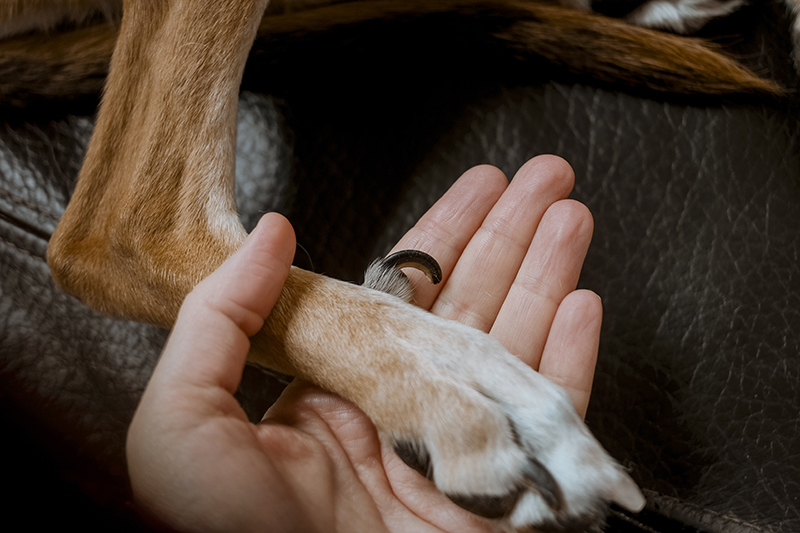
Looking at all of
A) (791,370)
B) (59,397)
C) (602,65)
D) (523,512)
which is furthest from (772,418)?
(59,397)

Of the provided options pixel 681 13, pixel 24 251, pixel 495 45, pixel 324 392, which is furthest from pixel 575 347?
pixel 24 251

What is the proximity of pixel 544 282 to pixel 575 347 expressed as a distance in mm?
124

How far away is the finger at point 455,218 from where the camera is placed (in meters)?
0.88

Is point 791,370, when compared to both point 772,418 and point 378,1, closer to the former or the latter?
point 772,418

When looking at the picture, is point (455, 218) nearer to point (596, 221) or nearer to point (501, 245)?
point (501, 245)

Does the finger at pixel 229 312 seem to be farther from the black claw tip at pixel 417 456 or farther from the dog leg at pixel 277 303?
the black claw tip at pixel 417 456


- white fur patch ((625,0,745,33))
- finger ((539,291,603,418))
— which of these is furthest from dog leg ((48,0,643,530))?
white fur patch ((625,0,745,33))

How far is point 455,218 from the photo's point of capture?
2.94 ft

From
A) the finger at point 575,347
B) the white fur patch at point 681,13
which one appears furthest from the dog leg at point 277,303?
the white fur patch at point 681,13

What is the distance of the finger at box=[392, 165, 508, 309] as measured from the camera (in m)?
0.88

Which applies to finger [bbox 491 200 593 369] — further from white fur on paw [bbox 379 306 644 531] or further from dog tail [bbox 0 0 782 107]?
dog tail [bbox 0 0 782 107]

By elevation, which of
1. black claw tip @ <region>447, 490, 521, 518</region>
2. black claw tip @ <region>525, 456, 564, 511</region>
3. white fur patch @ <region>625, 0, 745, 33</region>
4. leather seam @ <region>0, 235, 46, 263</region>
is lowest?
black claw tip @ <region>447, 490, 521, 518</region>

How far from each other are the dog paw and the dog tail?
2.18 feet

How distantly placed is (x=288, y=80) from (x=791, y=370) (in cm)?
107
